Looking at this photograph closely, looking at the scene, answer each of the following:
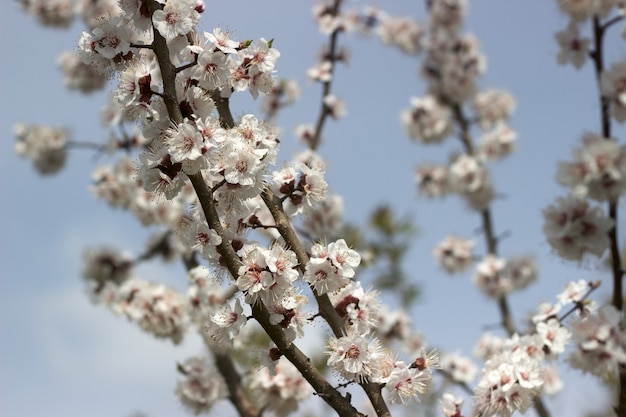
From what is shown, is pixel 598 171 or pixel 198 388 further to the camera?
pixel 198 388

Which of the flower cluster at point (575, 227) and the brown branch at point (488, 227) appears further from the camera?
the brown branch at point (488, 227)

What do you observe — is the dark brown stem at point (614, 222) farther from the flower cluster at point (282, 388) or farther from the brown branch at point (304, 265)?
the flower cluster at point (282, 388)

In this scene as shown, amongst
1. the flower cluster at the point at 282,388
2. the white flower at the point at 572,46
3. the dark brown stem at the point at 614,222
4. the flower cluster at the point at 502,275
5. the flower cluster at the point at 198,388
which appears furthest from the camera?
the flower cluster at the point at 502,275

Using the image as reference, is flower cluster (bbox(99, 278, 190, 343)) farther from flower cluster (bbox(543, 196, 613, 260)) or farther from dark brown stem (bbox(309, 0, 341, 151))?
flower cluster (bbox(543, 196, 613, 260))

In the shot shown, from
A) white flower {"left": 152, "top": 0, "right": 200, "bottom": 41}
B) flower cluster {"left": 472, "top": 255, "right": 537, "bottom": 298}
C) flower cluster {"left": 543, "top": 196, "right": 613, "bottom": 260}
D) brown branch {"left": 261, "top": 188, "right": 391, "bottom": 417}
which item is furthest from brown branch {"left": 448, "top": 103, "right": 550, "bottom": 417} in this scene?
white flower {"left": 152, "top": 0, "right": 200, "bottom": 41}

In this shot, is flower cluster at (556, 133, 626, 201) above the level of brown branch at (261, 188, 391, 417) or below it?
above

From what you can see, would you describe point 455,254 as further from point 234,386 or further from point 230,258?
point 230,258

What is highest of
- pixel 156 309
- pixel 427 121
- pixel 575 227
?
pixel 427 121

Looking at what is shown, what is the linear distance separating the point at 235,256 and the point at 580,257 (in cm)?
237

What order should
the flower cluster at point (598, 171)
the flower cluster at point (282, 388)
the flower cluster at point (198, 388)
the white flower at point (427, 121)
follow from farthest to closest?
the white flower at point (427, 121) < the flower cluster at point (198, 388) < the flower cluster at point (282, 388) < the flower cluster at point (598, 171)

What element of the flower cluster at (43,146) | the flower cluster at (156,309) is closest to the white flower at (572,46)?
the flower cluster at (156,309)

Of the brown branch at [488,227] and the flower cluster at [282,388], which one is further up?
the brown branch at [488,227]

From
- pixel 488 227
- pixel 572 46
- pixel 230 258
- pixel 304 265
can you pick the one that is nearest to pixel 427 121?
pixel 488 227

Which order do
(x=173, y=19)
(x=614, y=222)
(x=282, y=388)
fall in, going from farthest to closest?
(x=282, y=388), (x=614, y=222), (x=173, y=19)
